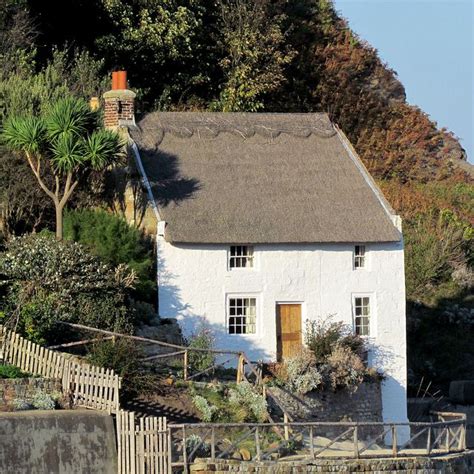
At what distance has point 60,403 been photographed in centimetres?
2873

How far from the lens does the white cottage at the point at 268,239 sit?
3597 cm

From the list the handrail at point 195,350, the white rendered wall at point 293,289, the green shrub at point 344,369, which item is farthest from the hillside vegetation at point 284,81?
the handrail at point 195,350

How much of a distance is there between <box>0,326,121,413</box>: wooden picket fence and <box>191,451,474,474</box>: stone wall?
2299 mm

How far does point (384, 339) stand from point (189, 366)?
665 centimetres

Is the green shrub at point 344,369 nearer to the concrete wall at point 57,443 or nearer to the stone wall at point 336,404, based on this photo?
the stone wall at point 336,404

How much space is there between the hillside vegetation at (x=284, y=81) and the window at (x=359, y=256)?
7565mm

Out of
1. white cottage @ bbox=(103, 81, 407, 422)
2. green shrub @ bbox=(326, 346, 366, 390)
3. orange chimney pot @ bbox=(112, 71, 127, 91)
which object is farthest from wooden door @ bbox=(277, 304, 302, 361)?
orange chimney pot @ bbox=(112, 71, 127, 91)

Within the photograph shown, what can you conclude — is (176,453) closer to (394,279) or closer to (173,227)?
(173,227)

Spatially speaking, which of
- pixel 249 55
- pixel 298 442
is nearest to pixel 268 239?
pixel 298 442

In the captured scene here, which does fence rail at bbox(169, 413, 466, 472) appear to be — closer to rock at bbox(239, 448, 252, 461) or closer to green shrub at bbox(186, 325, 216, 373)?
rock at bbox(239, 448, 252, 461)

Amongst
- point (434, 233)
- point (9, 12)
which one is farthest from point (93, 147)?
point (434, 233)

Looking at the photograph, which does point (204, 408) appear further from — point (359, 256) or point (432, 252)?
point (432, 252)

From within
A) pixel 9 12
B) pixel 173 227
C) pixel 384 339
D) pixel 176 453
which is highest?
pixel 9 12

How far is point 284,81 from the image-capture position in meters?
51.7
